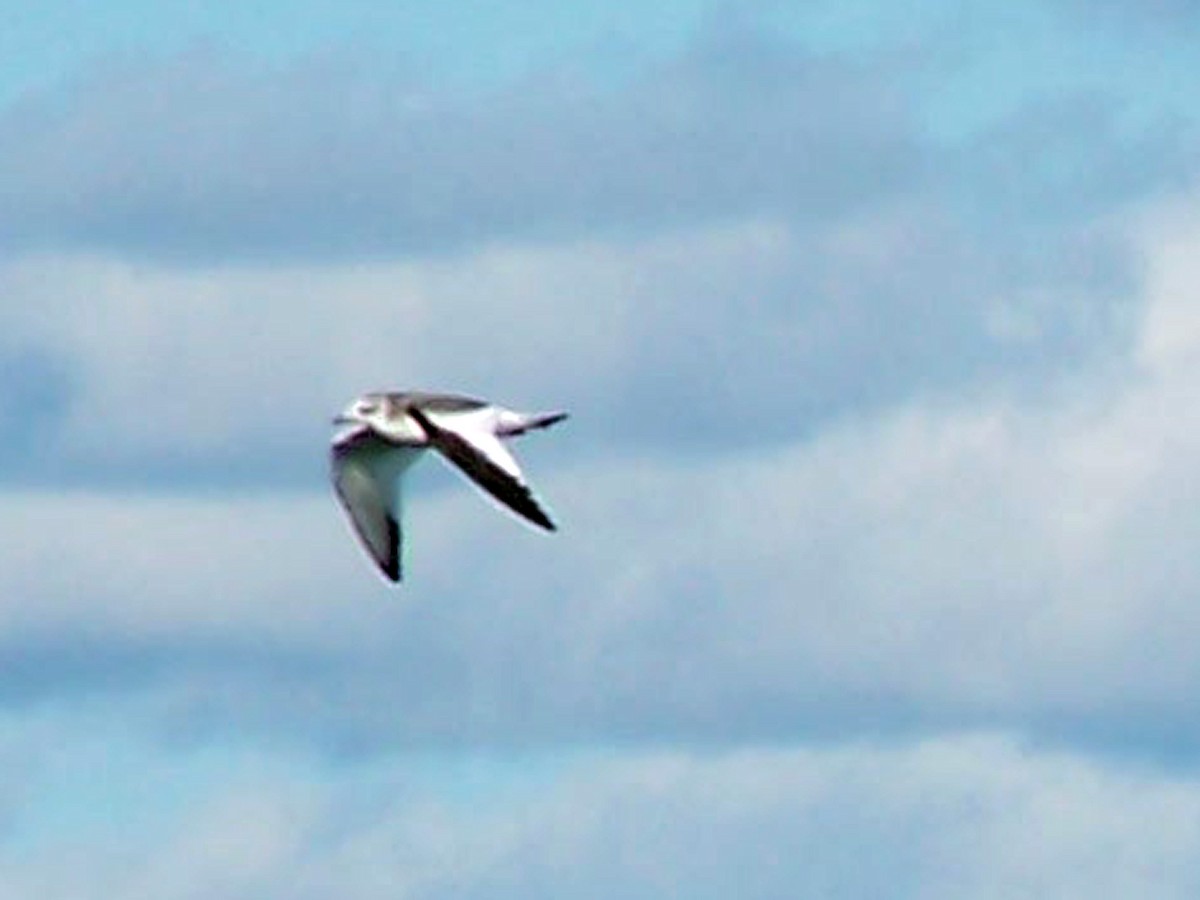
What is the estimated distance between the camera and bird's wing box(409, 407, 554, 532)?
36938 mm

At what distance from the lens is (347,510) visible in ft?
148

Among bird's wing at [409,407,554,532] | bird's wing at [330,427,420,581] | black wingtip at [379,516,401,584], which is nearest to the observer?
bird's wing at [409,407,554,532]

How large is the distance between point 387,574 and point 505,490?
7246 millimetres

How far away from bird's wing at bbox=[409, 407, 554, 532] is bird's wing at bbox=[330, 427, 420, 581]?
569 centimetres

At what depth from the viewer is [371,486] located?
45438mm

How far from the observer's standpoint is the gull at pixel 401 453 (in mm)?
37562

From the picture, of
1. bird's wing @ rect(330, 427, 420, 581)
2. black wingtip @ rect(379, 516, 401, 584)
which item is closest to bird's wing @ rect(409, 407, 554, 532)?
black wingtip @ rect(379, 516, 401, 584)

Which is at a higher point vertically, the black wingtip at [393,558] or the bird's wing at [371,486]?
the bird's wing at [371,486]

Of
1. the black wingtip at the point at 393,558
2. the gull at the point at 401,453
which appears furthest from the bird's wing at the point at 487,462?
the black wingtip at the point at 393,558

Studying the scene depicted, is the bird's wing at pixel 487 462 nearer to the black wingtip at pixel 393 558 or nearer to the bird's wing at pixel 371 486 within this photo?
the black wingtip at pixel 393 558

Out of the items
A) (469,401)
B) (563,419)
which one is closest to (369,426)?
(469,401)

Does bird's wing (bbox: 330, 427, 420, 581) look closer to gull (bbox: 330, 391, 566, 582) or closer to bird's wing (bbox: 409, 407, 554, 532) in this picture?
gull (bbox: 330, 391, 566, 582)

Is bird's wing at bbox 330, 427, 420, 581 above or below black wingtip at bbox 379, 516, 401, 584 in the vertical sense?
above

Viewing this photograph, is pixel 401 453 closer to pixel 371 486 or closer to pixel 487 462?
pixel 371 486
